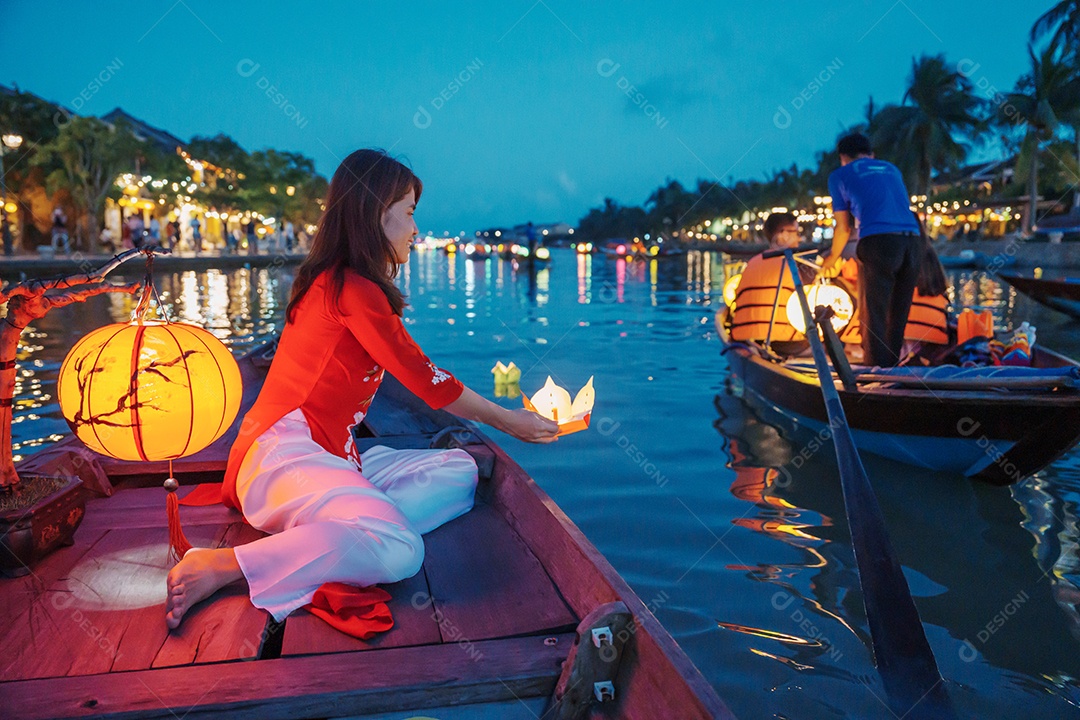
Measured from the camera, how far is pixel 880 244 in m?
5.79

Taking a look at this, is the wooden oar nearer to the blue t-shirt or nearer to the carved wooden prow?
the carved wooden prow

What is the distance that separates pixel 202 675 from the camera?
1.95 meters

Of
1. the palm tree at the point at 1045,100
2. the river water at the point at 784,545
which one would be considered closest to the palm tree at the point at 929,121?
the palm tree at the point at 1045,100

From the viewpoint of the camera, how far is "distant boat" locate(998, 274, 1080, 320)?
1248 centimetres

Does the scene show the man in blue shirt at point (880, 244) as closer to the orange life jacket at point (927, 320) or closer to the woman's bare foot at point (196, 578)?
the orange life jacket at point (927, 320)

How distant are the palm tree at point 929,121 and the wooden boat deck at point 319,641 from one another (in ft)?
137

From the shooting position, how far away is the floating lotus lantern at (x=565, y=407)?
8.84 ft

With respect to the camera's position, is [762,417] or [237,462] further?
[762,417]

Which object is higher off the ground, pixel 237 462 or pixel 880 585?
pixel 237 462

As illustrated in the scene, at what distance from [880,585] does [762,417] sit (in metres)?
4.54

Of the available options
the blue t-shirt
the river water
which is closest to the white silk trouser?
the river water

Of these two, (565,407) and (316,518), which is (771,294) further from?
(316,518)

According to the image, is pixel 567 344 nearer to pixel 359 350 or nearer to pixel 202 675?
pixel 359 350

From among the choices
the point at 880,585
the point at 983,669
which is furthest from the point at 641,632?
the point at 983,669
